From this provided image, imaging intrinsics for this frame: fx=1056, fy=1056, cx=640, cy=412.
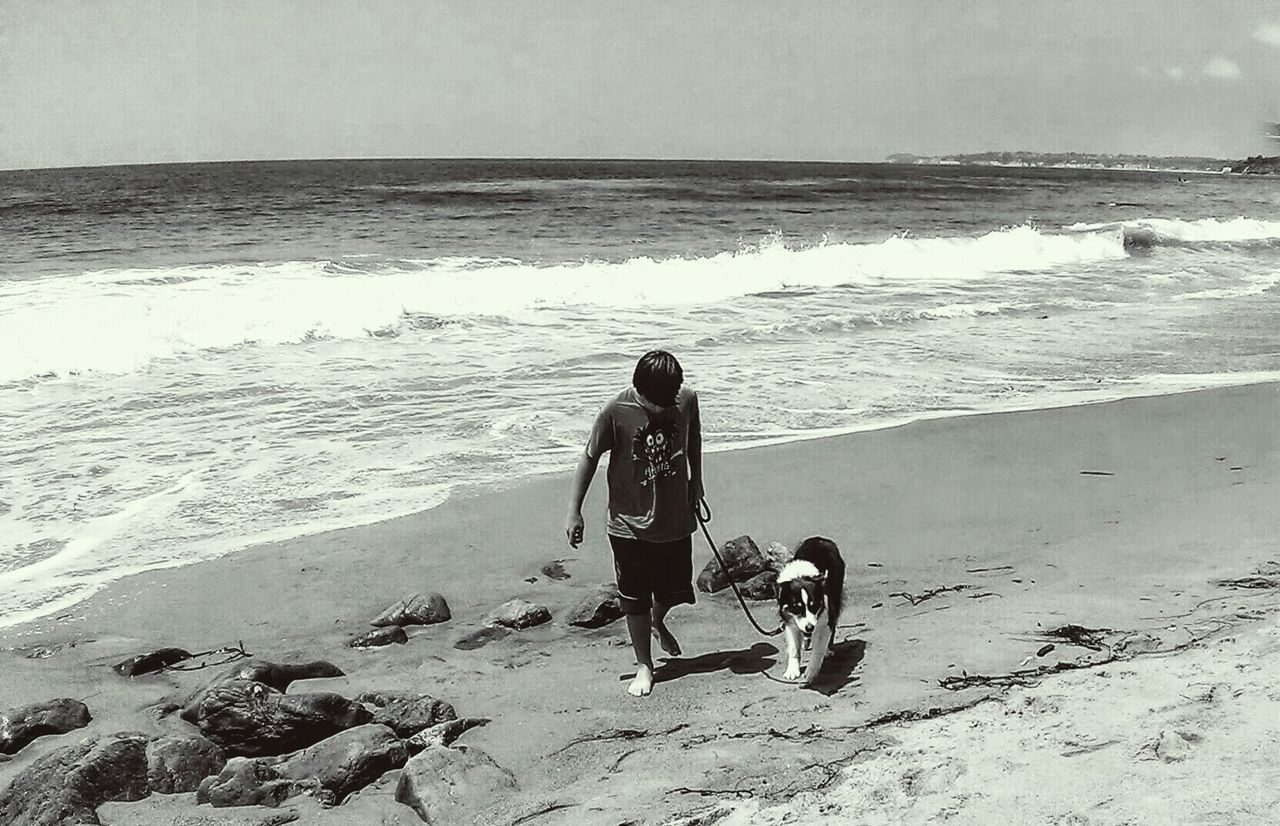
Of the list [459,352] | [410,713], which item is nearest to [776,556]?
[410,713]

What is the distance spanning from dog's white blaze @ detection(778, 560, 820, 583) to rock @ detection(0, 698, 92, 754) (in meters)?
2.84

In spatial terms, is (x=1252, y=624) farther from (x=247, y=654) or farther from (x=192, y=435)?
(x=192, y=435)

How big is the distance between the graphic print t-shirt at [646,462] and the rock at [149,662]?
2.03m

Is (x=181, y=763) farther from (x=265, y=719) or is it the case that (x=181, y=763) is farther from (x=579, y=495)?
(x=579, y=495)

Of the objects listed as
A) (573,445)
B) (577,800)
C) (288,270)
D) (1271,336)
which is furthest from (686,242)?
(577,800)

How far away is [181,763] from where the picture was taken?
3725mm

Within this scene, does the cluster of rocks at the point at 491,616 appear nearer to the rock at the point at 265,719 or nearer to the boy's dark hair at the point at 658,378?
the rock at the point at 265,719

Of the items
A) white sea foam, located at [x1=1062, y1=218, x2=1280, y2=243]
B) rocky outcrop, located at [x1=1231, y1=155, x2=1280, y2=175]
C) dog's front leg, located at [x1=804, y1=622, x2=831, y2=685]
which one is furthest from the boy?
rocky outcrop, located at [x1=1231, y1=155, x2=1280, y2=175]

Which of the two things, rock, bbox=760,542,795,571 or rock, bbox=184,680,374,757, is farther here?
rock, bbox=760,542,795,571

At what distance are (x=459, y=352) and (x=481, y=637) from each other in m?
7.71

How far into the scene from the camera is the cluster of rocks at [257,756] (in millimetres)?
3463

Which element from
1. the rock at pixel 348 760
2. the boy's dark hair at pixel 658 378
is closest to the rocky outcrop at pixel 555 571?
the boy's dark hair at pixel 658 378

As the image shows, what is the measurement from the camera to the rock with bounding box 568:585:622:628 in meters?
4.98

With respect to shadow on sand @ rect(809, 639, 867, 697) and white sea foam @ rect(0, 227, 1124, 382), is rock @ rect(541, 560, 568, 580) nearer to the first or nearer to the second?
shadow on sand @ rect(809, 639, 867, 697)
